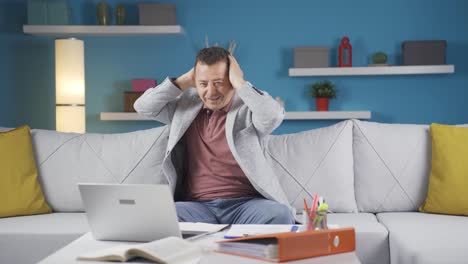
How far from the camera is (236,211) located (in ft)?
8.88

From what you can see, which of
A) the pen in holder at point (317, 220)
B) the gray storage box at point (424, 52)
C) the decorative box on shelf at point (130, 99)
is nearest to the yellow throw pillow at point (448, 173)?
the pen in holder at point (317, 220)

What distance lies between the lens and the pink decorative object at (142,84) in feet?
16.6

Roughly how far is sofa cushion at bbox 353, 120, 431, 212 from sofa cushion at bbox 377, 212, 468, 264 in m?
0.12

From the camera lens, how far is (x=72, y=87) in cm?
479

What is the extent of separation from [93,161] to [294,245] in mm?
1925

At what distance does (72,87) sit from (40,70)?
2.18 ft

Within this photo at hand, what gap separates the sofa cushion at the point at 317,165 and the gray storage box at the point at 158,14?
6.63ft

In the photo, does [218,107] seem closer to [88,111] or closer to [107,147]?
[107,147]

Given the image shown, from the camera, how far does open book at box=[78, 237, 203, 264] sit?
160 cm

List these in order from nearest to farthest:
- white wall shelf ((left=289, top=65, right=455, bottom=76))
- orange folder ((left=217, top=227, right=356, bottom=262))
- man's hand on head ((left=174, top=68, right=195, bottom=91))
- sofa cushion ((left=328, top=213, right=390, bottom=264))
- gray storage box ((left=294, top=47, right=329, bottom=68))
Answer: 1. orange folder ((left=217, top=227, right=356, bottom=262))
2. sofa cushion ((left=328, top=213, right=390, bottom=264))
3. man's hand on head ((left=174, top=68, right=195, bottom=91))
4. white wall shelf ((left=289, top=65, right=455, bottom=76))
5. gray storage box ((left=294, top=47, right=329, bottom=68))

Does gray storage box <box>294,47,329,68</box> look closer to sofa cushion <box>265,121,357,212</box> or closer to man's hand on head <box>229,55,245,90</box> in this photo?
sofa cushion <box>265,121,357,212</box>

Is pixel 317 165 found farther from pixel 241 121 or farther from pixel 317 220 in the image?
pixel 317 220

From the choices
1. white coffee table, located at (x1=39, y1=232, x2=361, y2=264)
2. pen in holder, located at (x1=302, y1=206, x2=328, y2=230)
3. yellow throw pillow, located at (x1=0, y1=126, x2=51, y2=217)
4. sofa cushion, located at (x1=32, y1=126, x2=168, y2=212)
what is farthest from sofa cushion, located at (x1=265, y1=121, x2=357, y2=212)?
white coffee table, located at (x1=39, y1=232, x2=361, y2=264)

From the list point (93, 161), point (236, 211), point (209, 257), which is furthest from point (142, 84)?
point (209, 257)
